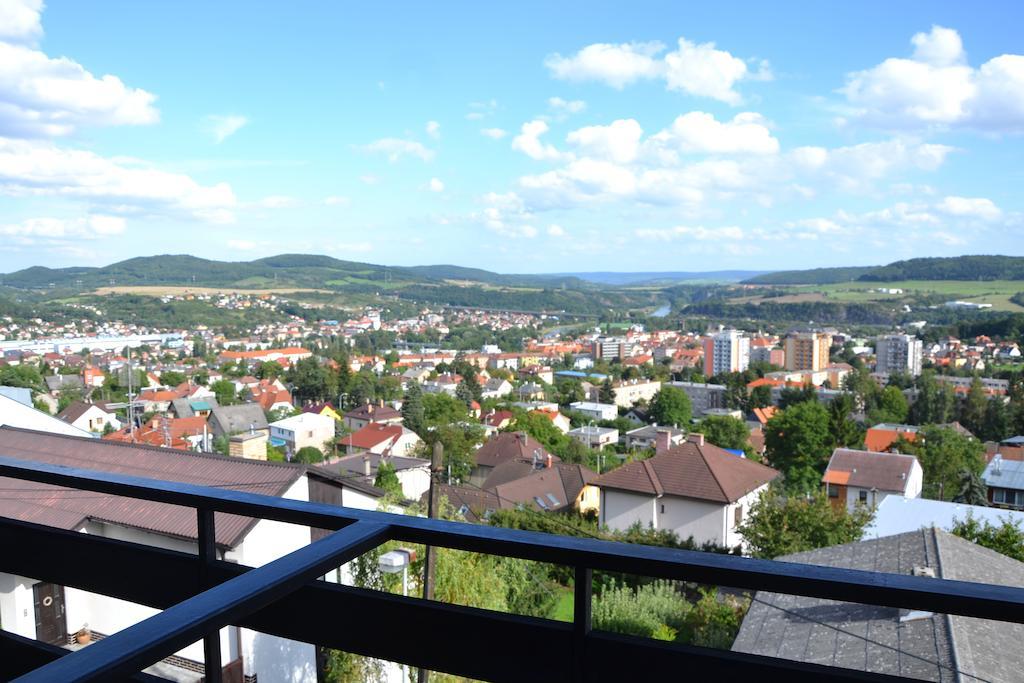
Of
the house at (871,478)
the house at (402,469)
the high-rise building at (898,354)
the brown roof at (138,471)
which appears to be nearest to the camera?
the brown roof at (138,471)

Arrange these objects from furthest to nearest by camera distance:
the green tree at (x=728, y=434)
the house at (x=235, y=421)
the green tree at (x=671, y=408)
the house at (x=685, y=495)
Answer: the green tree at (x=671, y=408)
the house at (x=235, y=421)
the green tree at (x=728, y=434)
the house at (x=685, y=495)

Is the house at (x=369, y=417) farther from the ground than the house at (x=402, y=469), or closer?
closer

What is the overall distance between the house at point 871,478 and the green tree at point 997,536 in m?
9.55

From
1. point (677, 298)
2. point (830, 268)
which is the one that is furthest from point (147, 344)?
point (830, 268)

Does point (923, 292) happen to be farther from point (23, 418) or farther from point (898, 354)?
point (23, 418)

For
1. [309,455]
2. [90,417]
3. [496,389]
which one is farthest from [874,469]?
[496,389]

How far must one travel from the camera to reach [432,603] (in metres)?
0.92

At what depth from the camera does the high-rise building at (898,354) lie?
69.9 metres

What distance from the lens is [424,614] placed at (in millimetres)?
912

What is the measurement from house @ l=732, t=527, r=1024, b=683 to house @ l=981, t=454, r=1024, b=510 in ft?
50.6

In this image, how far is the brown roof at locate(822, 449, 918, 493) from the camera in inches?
817

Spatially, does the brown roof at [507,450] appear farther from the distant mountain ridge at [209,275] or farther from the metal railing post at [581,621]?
the distant mountain ridge at [209,275]

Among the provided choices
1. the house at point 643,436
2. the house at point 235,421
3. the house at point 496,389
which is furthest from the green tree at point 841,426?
the house at point 496,389

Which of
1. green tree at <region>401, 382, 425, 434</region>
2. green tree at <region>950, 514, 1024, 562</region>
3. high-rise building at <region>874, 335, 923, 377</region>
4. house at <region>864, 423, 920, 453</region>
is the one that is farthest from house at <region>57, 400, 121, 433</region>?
high-rise building at <region>874, 335, 923, 377</region>
